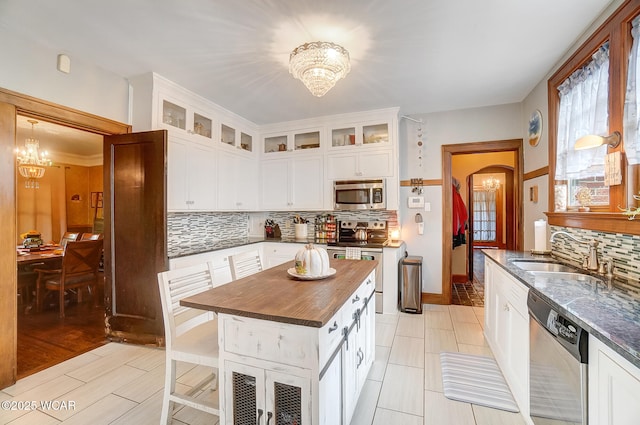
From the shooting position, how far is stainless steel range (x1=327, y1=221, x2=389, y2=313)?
141 inches

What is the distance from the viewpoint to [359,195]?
3887mm

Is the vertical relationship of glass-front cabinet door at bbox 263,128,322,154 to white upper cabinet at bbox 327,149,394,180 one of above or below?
above

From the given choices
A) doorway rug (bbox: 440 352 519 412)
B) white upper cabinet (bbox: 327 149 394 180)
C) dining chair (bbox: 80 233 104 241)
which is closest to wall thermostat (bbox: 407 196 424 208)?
white upper cabinet (bbox: 327 149 394 180)

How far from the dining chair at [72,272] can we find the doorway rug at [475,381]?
14.2 ft

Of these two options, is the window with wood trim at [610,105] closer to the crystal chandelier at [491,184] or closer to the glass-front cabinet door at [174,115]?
the glass-front cabinet door at [174,115]

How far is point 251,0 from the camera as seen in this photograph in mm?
1789

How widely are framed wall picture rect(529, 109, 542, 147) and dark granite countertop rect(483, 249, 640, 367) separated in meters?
1.79

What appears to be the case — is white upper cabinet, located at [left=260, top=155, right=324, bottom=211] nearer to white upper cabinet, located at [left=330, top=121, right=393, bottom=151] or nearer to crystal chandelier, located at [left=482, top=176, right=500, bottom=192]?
white upper cabinet, located at [left=330, top=121, right=393, bottom=151]

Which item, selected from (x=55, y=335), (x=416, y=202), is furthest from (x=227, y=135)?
(x=55, y=335)

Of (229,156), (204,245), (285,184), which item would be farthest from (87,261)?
(285,184)

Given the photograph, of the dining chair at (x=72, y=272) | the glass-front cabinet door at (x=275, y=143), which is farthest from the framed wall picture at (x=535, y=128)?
the dining chair at (x=72, y=272)

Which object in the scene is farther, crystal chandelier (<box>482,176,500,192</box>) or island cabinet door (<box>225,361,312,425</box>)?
crystal chandelier (<box>482,176,500,192</box>)

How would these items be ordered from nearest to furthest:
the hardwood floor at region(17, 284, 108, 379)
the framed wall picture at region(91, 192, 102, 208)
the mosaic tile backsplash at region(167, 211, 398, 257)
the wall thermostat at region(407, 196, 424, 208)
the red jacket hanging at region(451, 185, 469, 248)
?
the hardwood floor at region(17, 284, 108, 379)
the mosaic tile backsplash at region(167, 211, 398, 257)
the wall thermostat at region(407, 196, 424, 208)
the red jacket hanging at region(451, 185, 469, 248)
the framed wall picture at region(91, 192, 102, 208)

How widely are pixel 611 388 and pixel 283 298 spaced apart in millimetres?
1303
